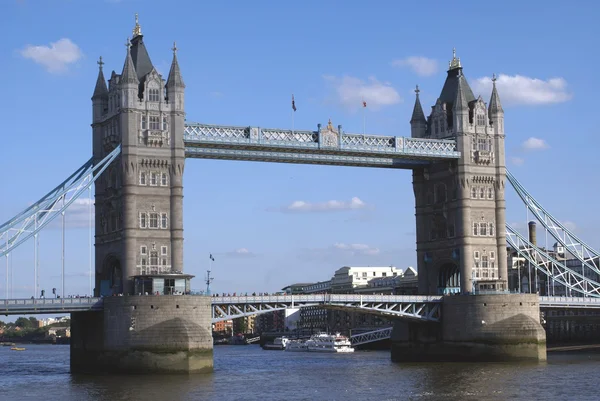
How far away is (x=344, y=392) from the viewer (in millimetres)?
79375

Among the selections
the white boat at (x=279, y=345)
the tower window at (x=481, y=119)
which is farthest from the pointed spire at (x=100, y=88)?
the white boat at (x=279, y=345)

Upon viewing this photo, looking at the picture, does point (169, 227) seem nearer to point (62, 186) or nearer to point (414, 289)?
point (62, 186)

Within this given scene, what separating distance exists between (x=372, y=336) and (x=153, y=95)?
259ft

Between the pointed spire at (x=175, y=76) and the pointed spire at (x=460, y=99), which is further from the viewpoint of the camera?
the pointed spire at (x=460, y=99)

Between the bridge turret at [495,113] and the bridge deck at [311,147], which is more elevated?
the bridge turret at [495,113]

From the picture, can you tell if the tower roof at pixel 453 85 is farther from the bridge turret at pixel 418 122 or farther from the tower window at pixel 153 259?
the tower window at pixel 153 259

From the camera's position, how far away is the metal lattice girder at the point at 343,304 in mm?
100438

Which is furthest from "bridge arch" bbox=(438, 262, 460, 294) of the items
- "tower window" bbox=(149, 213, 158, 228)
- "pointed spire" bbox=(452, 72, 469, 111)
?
"tower window" bbox=(149, 213, 158, 228)

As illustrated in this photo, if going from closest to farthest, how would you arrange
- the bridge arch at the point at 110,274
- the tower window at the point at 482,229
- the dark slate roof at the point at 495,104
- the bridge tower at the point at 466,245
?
the bridge arch at the point at 110,274
the bridge tower at the point at 466,245
the tower window at the point at 482,229
the dark slate roof at the point at 495,104

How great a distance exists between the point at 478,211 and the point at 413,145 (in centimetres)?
1045

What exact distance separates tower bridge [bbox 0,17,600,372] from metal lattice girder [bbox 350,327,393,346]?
43231 millimetres

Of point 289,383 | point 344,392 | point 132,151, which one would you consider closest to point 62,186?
point 132,151

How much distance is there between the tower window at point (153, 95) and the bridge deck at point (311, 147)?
4.08 meters

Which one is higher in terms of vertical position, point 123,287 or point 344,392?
A: point 123,287
